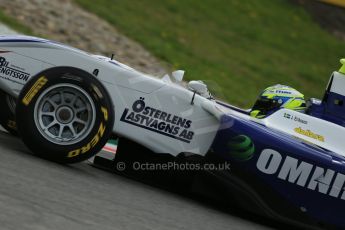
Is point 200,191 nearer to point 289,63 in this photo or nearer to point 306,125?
point 306,125

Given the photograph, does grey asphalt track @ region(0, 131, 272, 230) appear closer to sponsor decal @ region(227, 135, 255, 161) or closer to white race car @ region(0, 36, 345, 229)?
white race car @ region(0, 36, 345, 229)

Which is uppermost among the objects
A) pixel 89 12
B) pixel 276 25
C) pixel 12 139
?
pixel 276 25

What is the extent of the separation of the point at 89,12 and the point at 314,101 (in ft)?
30.9

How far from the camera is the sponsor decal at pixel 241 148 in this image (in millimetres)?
5719

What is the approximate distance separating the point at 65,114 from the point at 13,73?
0.61 metres

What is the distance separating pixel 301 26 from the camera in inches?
878

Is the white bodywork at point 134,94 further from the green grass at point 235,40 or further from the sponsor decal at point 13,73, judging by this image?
the green grass at point 235,40

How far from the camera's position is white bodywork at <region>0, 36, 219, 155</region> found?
5723 mm

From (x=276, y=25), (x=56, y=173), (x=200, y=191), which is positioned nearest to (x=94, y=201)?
(x=56, y=173)

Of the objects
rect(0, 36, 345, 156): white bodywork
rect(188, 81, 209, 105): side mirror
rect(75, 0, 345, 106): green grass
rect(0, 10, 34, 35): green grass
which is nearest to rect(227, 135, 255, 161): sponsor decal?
rect(0, 36, 345, 156): white bodywork

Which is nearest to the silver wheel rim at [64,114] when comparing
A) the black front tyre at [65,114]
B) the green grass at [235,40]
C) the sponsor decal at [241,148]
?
the black front tyre at [65,114]

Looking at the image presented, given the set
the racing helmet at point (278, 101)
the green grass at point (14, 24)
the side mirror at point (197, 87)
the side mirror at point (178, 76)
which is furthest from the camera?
the green grass at point (14, 24)

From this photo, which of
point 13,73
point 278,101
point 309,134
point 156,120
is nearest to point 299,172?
point 309,134

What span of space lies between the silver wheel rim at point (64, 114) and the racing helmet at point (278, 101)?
1.79 meters
